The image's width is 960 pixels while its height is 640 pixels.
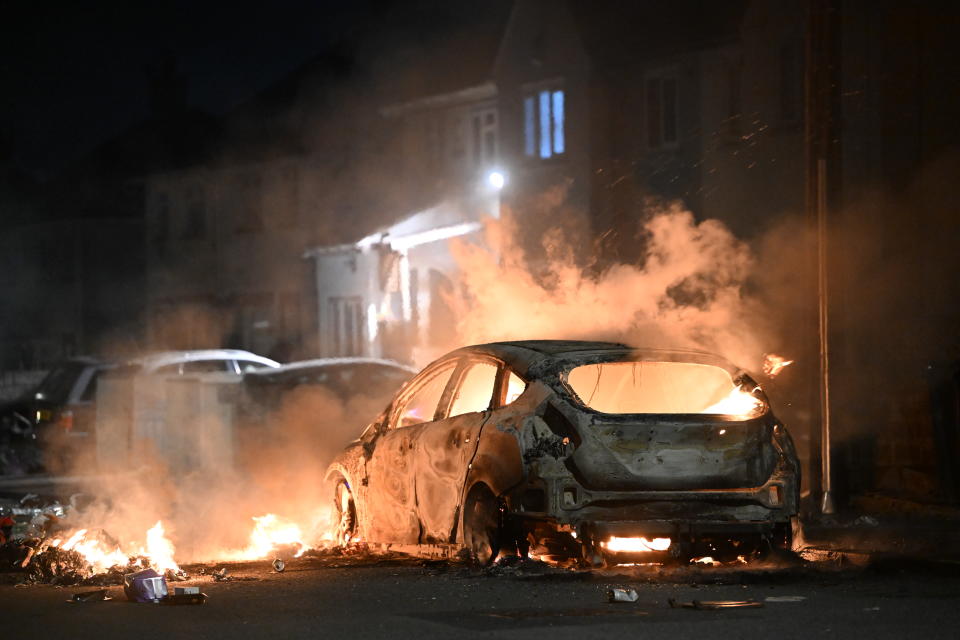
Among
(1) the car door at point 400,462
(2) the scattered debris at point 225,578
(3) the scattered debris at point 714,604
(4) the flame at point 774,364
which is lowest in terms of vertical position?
(2) the scattered debris at point 225,578

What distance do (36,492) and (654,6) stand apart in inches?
653

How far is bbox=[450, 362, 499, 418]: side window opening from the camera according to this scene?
999cm

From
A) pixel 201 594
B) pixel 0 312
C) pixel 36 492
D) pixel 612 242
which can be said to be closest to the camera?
pixel 201 594

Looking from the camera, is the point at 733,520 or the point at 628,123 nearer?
the point at 733,520

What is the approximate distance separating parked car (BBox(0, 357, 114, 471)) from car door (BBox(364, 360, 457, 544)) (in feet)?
39.3

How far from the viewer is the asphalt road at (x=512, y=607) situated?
287 inches

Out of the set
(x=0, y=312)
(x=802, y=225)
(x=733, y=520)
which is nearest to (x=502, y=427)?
(x=733, y=520)

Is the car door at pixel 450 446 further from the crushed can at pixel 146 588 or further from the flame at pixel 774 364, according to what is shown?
the flame at pixel 774 364

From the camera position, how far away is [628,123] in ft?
96.7

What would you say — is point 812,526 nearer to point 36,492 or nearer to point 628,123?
point 36,492

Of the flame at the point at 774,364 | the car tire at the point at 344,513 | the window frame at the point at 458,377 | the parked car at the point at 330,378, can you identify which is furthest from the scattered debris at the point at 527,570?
the parked car at the point at 330,378

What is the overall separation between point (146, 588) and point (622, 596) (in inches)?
101

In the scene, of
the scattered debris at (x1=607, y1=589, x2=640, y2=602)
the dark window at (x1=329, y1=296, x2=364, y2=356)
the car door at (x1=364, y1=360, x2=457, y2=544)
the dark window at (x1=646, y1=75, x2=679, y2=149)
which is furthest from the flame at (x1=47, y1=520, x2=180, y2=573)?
the dark window at (x1=329, y1=296, x2=364, y2=356)

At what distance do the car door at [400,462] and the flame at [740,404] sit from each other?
1.81 m
